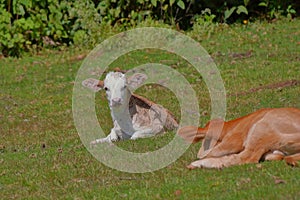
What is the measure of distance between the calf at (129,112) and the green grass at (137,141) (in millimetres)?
532

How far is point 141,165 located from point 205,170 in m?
0.97

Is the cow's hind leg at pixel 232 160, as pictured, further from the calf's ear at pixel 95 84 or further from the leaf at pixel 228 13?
the leaf at pixel 228 13

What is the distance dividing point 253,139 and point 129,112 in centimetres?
334

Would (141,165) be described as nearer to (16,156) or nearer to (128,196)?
(128,196)

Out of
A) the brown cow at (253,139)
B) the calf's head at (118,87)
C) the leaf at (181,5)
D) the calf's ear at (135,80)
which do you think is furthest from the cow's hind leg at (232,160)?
the leaf at (181,5)

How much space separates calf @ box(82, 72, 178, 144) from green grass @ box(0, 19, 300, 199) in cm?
53

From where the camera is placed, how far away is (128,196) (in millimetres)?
7102

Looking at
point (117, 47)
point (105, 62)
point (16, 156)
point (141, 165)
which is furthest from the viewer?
point (117, 47)

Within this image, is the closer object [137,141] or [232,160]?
[232,160]

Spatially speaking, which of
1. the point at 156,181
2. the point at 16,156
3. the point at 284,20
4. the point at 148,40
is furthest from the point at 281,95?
the point at 284,20

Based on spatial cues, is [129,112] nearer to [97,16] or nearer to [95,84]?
[95,84]

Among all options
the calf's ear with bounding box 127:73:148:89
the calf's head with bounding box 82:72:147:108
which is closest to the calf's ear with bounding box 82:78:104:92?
the calf's head with bounding box 82:72:147:108

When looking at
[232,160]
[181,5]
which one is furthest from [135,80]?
[181,5]

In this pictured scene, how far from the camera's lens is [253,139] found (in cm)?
741
